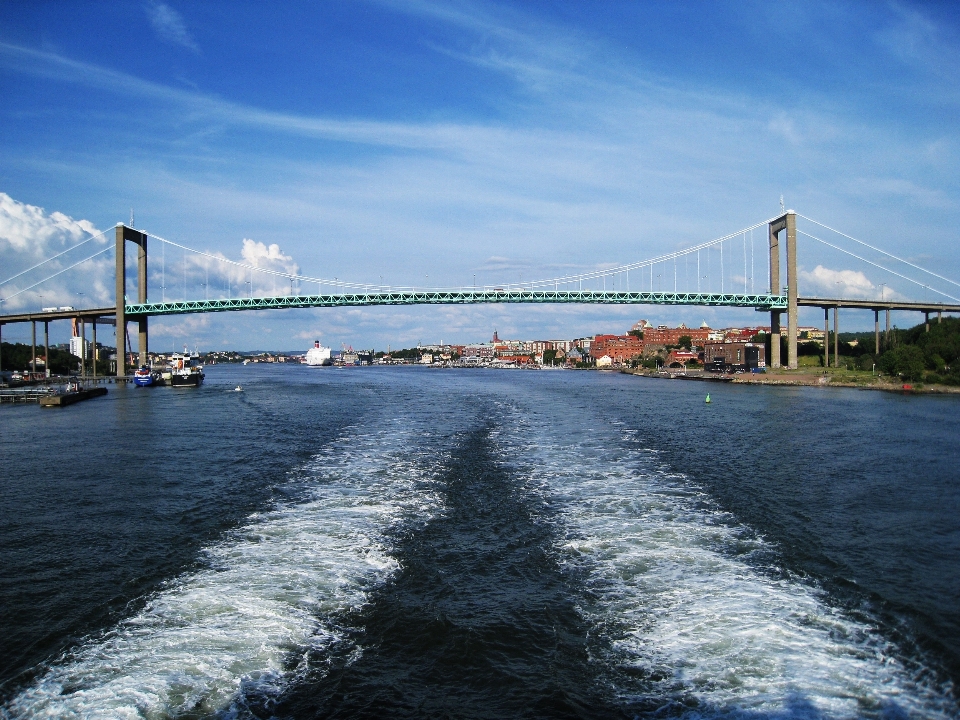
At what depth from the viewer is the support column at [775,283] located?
50275 mm

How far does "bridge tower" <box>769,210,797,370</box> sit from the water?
39909 mm

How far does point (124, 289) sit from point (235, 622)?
4494cm

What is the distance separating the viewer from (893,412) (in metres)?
21.5

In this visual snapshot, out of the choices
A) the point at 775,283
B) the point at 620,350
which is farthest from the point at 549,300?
the point at 620,350

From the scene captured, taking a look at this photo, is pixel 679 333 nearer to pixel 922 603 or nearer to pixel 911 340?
pixel 911 340

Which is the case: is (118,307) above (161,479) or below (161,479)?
above

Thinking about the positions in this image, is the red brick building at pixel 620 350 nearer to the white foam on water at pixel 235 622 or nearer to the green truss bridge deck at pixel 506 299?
the green truss bridge deck at pixel 506 299

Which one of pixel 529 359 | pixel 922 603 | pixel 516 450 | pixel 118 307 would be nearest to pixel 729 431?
pixel 516 450

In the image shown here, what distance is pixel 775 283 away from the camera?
5081cm

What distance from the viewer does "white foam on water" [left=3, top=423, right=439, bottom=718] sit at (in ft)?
11.4

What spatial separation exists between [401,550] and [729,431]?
12285 millimetres

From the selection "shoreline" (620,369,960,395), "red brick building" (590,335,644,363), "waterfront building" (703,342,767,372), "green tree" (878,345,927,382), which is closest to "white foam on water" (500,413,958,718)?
"shoreline" (620,369,960,395)

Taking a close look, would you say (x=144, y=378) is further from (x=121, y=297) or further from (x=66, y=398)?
(x=66, y=398)

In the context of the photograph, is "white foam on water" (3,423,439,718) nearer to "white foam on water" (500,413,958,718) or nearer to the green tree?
"white foam on water" (500,413,958,718)
